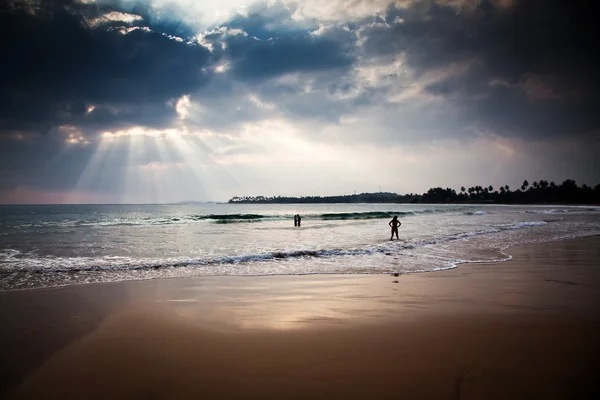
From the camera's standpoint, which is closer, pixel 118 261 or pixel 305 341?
pixel 305 341

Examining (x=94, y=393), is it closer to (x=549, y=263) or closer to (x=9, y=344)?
(x=9, y=344)

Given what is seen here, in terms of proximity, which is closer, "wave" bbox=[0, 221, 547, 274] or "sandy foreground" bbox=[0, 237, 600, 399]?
"sandy foreground" bbox=[0, 237, 600, 399]

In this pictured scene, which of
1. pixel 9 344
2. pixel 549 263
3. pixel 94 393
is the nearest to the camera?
pixel 94 393

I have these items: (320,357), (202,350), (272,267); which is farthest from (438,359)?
(272,267)

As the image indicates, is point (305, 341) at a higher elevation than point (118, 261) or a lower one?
higher

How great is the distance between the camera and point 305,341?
4.88 meters

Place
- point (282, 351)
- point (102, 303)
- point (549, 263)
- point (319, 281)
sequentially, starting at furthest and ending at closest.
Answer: point (549, 263), point (319, 281), point (102, 303), point (282, 351)

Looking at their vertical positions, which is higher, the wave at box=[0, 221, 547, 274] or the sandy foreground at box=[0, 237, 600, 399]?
the sandy foreground at box=[0, 237, 600, 399]

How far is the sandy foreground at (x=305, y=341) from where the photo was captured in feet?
11.8

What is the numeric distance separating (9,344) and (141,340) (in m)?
2.02

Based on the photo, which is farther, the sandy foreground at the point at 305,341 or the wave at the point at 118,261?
the wave at the point at 118,261

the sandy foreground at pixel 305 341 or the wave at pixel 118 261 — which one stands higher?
the sandy foreground at pixel 305 341

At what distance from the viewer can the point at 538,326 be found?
542cm

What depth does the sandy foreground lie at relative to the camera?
3.60 m
